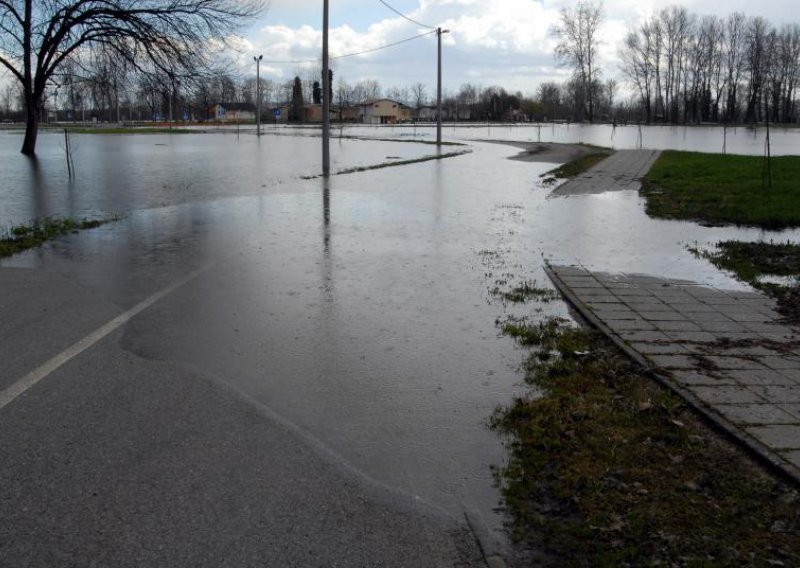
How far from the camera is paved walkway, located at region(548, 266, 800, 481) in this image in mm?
4199

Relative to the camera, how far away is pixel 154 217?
13500mm

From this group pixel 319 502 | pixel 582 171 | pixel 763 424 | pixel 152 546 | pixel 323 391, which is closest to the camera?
pixel 152 546

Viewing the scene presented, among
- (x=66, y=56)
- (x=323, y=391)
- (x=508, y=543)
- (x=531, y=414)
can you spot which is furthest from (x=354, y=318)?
(x=66, y=56)

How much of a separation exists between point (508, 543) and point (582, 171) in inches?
905

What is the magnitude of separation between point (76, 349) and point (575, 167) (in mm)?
22999

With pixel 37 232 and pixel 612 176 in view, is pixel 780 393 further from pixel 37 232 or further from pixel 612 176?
pixel 612 176

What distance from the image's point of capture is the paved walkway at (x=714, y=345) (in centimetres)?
420

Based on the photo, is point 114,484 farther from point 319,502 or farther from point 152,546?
point 319,502

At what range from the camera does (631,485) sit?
354cm

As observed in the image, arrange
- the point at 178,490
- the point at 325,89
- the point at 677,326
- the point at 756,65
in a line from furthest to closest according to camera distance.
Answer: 1. the point at 756,65
2. the point at 325,89
3. the point at 677,326
4. the point at 178,490

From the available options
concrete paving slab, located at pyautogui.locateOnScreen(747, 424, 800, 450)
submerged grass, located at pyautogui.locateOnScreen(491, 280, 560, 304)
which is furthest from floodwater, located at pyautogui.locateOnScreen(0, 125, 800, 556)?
concrete paving slab, located at pyautogui.locateOnScreen(747, 424, 800, 450)

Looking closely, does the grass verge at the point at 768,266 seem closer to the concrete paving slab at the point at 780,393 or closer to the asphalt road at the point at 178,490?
the concrete paving slab at the point at 780,393

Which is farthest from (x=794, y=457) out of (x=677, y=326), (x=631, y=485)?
(x=677, y=326)

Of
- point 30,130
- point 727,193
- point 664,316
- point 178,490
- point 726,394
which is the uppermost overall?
point 30,130
